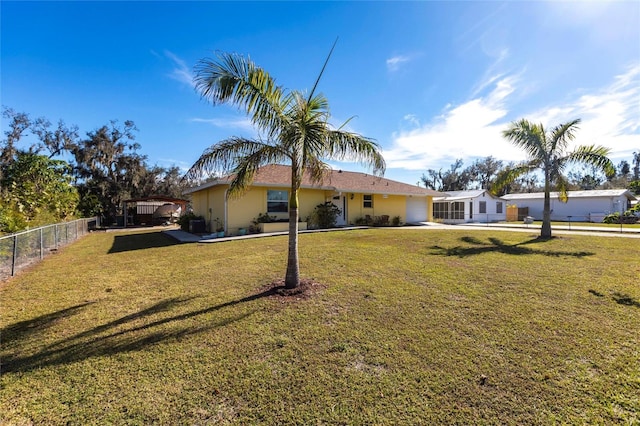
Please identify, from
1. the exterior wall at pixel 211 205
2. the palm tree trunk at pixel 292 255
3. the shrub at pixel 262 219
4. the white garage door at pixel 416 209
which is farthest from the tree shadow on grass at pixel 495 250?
the white garage door at pixel 416 209

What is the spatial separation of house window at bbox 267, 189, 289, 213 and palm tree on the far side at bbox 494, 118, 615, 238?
1145cm

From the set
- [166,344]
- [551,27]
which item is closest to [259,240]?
[166,344]

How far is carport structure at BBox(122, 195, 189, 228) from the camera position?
24.2 m

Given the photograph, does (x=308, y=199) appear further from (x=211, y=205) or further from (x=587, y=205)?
(x=587, y=205)

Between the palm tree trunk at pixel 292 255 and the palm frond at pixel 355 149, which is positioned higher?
the palm frond at pixel 355 149

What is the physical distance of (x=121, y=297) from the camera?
522 cm

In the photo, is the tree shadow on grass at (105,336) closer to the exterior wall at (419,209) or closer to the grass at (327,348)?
the grass at (327,348)

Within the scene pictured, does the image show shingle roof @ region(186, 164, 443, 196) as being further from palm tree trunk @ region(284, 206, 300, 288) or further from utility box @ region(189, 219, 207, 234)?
palm tree trunk @ region(284, 206, 300, 288)

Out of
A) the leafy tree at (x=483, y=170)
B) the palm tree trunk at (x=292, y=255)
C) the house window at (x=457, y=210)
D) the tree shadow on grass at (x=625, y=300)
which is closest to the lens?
the tree shadow on grass at (x=625, y=300)

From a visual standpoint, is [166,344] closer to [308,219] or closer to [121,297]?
[121,297]

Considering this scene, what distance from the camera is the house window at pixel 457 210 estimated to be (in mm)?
25547

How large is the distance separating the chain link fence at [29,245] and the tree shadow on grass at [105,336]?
3894 millimetres

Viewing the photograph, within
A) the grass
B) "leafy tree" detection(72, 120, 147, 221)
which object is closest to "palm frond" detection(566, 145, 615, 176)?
the grass

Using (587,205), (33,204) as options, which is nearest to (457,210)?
(587,205)
